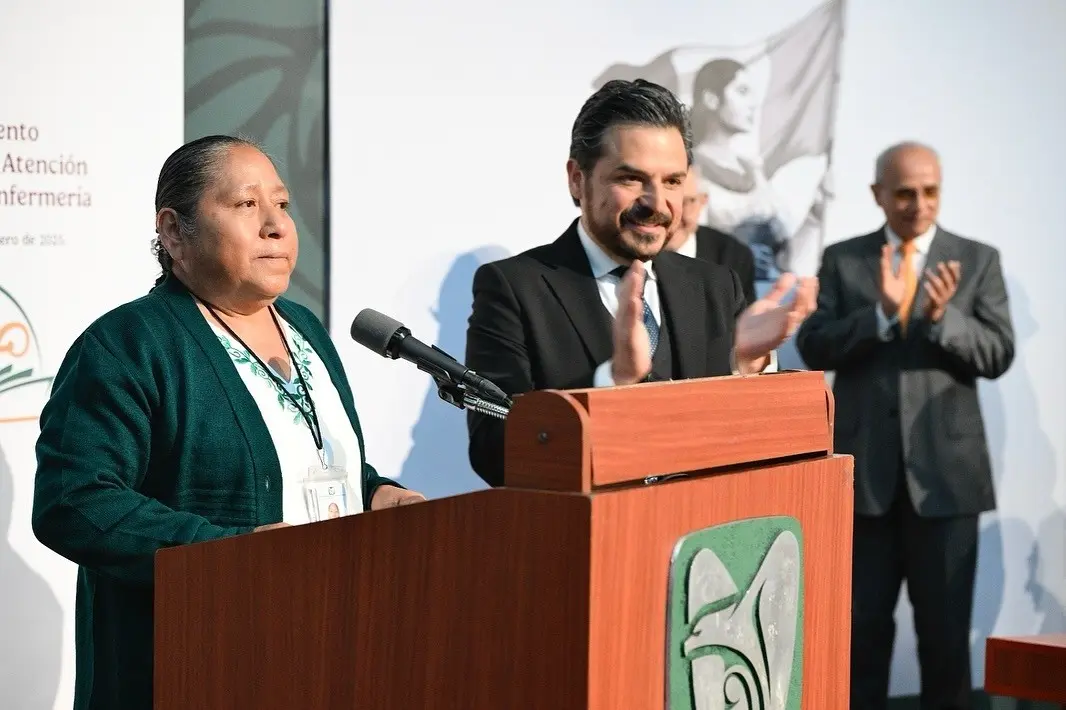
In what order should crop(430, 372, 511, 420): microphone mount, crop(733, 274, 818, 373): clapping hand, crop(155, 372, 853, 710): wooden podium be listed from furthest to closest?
crop(733, 274, 818, 373): clapping hand < crop(430, 372, 511, 420): microphone mount < crop(155, 372, 853, 710): wooden podium

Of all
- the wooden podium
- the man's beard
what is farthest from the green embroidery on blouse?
the man's beard

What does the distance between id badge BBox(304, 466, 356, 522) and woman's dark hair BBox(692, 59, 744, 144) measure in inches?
115

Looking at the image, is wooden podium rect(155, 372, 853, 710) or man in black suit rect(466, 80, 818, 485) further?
man in black suit rect(466, 80, 818, 485)

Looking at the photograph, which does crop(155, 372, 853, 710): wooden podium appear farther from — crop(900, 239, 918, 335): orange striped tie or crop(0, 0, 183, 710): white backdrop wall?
crop(900, 239, 918, 335): orange striped tie

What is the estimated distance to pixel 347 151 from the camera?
13.4 ft

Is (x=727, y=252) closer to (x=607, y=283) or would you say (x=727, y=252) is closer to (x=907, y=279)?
(x=907, y=279)

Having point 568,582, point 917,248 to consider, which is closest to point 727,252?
point 917,248

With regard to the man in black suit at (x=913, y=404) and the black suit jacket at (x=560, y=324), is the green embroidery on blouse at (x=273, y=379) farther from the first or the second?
the man in black suit at (x=913, y=404)

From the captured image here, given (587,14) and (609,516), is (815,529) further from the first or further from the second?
(587,14)

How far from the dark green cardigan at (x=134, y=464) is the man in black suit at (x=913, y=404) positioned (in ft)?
10.1

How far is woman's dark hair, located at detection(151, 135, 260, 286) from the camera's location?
7.44 ft

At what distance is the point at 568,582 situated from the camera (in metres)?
1.37

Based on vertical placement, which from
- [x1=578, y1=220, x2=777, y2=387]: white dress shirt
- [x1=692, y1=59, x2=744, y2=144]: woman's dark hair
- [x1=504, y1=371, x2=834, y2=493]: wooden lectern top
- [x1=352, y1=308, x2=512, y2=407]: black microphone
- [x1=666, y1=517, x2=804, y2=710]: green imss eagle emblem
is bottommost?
[x1=666, y1=517, x2=804, y2=710]: green imss eagle emblem

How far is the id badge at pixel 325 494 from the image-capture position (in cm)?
216
